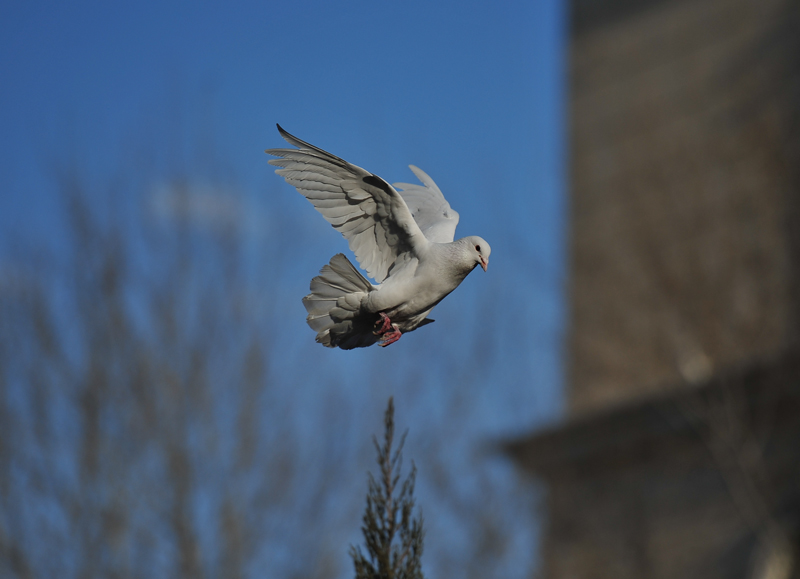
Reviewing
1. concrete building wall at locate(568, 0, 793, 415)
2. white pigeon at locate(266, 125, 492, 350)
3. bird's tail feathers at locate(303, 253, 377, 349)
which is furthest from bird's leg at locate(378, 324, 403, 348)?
concrete building wall at locate(568, 0, 793, 415)

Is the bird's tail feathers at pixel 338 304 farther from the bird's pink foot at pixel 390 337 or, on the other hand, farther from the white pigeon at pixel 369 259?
the bird's pink foot at pixel 390 337

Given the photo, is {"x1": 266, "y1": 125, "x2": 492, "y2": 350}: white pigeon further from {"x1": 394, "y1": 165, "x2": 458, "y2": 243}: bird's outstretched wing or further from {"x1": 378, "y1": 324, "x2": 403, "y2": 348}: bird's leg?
{"x1": 394, "y1": 165, "x2": 458, "y2": 243}: bird's outstretched wing

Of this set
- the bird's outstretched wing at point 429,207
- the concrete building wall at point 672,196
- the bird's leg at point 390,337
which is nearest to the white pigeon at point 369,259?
the bird's leg at point 390,337

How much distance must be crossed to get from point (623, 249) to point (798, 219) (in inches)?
121

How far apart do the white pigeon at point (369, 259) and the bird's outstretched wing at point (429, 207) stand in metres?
0.51

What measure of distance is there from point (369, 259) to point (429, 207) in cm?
97

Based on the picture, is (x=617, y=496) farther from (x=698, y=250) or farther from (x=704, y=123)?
(x=704, y=123)

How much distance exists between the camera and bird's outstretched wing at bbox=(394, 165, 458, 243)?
165 inches

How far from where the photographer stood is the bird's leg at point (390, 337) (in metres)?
3.24

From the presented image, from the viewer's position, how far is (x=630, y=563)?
13.3 metres

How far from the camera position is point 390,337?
10.7 ft

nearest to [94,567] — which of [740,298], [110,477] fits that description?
[110,477]

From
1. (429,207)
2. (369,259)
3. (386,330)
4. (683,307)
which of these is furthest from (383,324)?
(683,307)

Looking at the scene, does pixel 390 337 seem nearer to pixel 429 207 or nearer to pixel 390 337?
pixel 390 337
